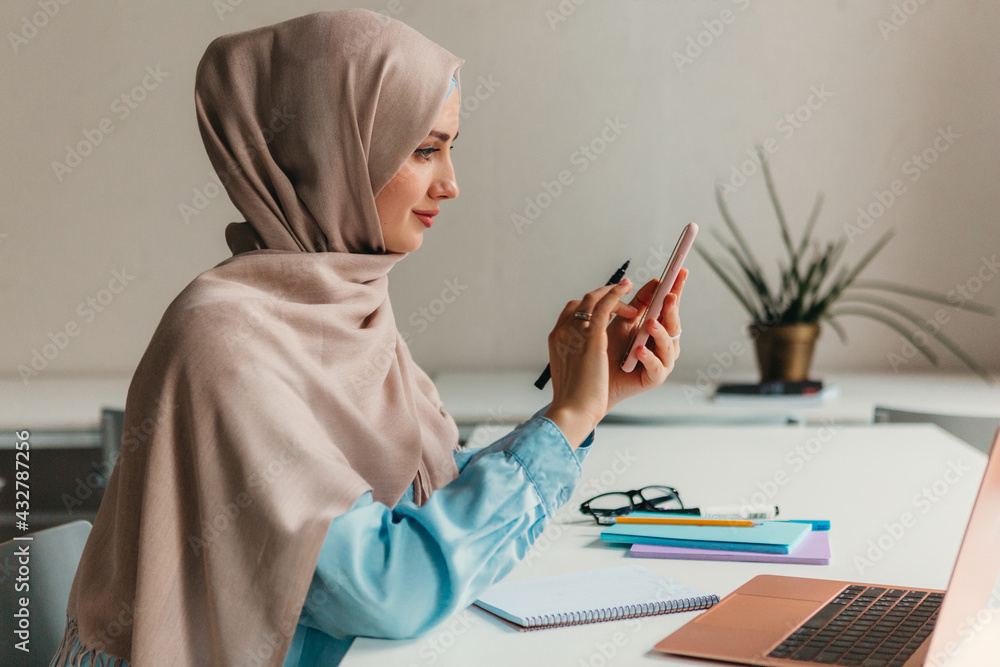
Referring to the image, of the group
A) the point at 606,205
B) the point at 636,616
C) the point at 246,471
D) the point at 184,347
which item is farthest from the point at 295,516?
the point at 606,205

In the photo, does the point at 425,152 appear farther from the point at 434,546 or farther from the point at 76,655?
the point at 76,655

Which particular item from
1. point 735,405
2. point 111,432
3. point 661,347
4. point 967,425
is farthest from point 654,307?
point 111,432

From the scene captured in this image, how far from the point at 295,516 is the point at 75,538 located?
557 mm

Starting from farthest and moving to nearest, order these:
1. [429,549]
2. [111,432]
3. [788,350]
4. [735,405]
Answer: [788,350] < [735,405] < [111,432] < [429,549]

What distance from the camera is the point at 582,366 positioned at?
1033mm

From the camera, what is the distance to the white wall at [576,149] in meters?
2.85

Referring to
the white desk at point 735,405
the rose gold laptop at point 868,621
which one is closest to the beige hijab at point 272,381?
the rose gold laptop at point 868,621

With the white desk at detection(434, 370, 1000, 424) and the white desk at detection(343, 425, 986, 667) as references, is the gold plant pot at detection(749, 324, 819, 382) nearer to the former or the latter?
the white desk at detection(434, 370, 1000, 424)

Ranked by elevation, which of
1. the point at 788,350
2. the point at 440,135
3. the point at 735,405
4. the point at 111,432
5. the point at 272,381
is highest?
the point at 440,135

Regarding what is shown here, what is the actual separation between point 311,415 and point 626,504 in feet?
2.05

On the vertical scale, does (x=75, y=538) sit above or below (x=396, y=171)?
below

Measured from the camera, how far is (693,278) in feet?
9.59

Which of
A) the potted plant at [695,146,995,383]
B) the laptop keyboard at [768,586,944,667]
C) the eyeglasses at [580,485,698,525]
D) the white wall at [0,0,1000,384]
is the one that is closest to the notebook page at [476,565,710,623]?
the laptop keyboard at [768,586,944,667]

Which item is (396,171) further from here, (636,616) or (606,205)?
(606,205)
